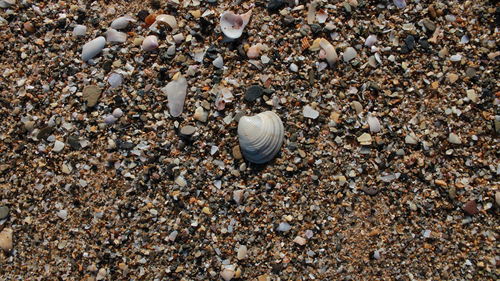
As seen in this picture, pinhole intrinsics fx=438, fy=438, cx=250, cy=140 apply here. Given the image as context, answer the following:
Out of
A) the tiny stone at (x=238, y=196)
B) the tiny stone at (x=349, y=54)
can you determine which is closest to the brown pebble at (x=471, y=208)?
the tiny stone at (x=349, y=54)

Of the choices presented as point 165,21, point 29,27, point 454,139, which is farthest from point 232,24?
point 454,139

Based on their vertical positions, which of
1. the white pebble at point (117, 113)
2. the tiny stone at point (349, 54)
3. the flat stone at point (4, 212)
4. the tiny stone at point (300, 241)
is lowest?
the tiny stone at point (300, 241)

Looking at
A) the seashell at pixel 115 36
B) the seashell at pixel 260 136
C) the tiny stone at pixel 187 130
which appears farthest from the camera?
the seashell at pixel 115 36

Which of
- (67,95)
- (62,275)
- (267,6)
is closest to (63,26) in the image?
(67,95)

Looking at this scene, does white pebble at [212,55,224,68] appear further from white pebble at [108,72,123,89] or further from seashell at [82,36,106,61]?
seashell at [82,36,106,61]

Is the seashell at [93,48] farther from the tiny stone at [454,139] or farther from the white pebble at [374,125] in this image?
the tiny stone at [454,139]

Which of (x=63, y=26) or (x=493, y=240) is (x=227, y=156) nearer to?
(x=63, y=26)

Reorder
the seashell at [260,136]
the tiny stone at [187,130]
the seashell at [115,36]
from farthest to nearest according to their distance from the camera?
the seashell at [115,36]
the tiny stone at [187,130]
the seashell at [260,136]
